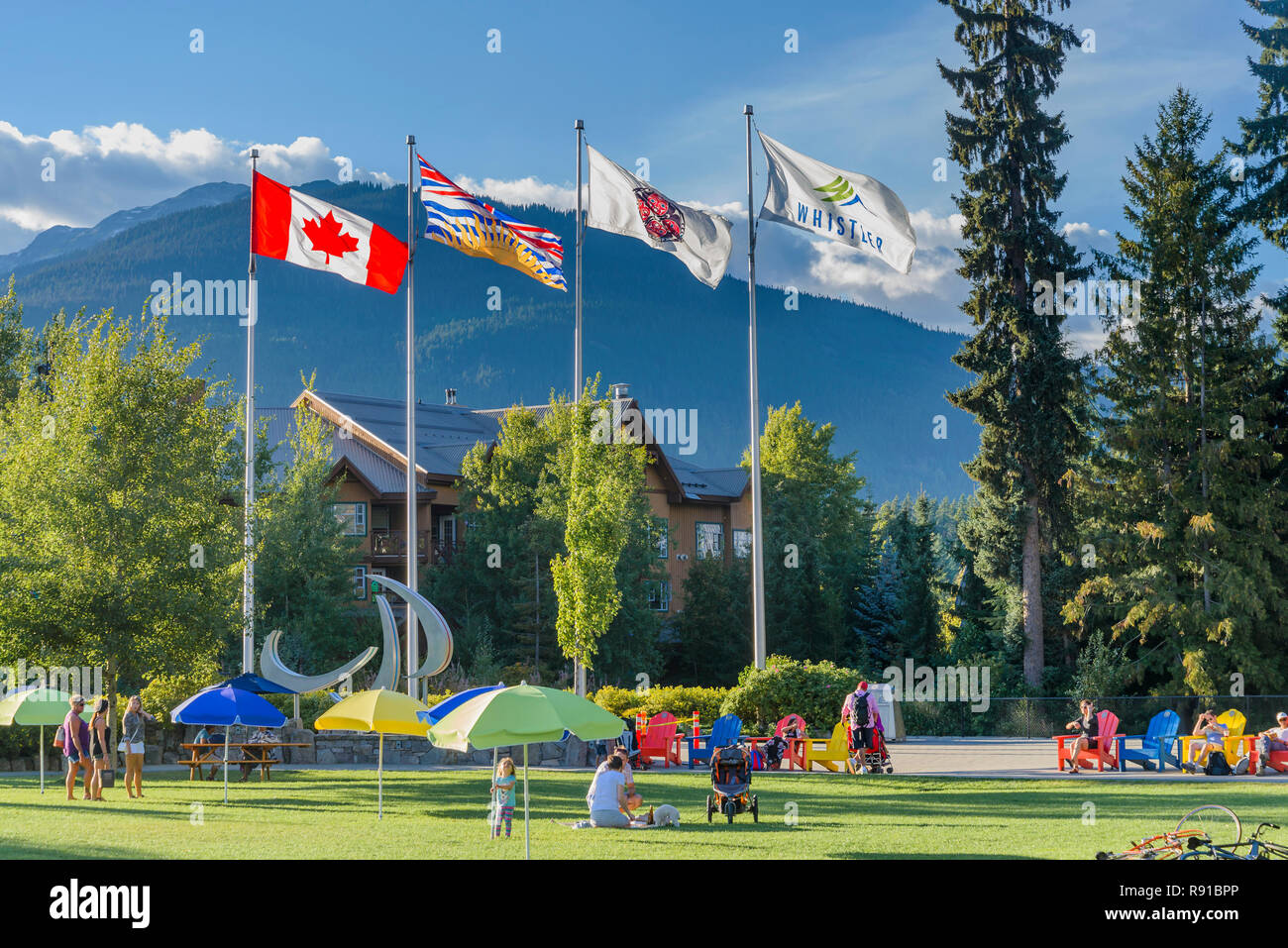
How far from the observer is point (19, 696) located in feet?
75.4

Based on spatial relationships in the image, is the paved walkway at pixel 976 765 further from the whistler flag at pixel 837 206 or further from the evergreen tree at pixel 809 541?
the whistler flag at pixel 837 206

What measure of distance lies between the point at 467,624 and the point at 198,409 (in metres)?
20.2

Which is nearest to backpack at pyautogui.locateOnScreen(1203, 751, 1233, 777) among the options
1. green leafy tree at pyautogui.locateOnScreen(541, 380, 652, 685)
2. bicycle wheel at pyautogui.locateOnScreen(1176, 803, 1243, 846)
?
bicycle wheel at pyautogui.locateOnScreen(1176, 803, 1243, 846)

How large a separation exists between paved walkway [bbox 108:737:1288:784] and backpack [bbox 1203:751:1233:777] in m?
0.25

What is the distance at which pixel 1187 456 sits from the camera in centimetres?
3931

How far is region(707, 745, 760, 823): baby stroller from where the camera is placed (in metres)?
17.7

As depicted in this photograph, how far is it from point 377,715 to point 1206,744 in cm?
1580

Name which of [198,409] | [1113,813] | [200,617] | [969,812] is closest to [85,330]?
[198,409]

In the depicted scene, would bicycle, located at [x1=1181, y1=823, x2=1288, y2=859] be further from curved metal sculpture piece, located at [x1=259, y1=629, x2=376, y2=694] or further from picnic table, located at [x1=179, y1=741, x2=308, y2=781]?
picnic table, located at [x1=179, y1=741, x2=308, y2=781]

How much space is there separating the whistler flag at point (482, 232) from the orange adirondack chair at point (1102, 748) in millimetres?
14396

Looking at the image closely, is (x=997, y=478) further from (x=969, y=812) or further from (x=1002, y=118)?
(x=969, y=812)

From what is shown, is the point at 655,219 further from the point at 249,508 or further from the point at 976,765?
the point at 976,765

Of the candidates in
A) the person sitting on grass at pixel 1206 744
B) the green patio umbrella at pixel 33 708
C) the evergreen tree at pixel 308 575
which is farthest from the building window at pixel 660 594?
the green patio umbrella at pixel 33 708

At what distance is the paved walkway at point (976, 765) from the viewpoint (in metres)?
24.1
